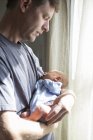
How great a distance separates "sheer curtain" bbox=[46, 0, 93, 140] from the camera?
1592mm

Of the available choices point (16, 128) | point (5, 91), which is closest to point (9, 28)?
point (5, 91)

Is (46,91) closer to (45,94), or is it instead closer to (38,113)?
(45,94)

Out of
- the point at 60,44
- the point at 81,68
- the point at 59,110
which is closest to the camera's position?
the point at 59,110

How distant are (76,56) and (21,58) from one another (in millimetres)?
694

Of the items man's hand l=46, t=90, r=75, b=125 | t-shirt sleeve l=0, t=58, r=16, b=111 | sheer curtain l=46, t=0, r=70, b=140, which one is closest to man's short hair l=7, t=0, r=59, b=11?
t-shirt sleeve l=0, t=58, r=16, b=111

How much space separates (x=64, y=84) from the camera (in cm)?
131

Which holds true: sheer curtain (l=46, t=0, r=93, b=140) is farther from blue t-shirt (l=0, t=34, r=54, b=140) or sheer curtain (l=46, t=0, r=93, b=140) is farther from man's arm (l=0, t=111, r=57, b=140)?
man's arm (l=0, t=111, r=57, b=140)

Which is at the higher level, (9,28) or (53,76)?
(9,28)

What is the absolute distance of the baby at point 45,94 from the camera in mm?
1016

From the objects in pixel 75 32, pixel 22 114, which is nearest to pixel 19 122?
pixel 22 114

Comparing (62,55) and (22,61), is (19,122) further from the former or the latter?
(62,55)

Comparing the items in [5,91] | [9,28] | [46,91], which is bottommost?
[46,91]

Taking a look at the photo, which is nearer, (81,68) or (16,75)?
(16,75)

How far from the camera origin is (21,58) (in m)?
1.09
